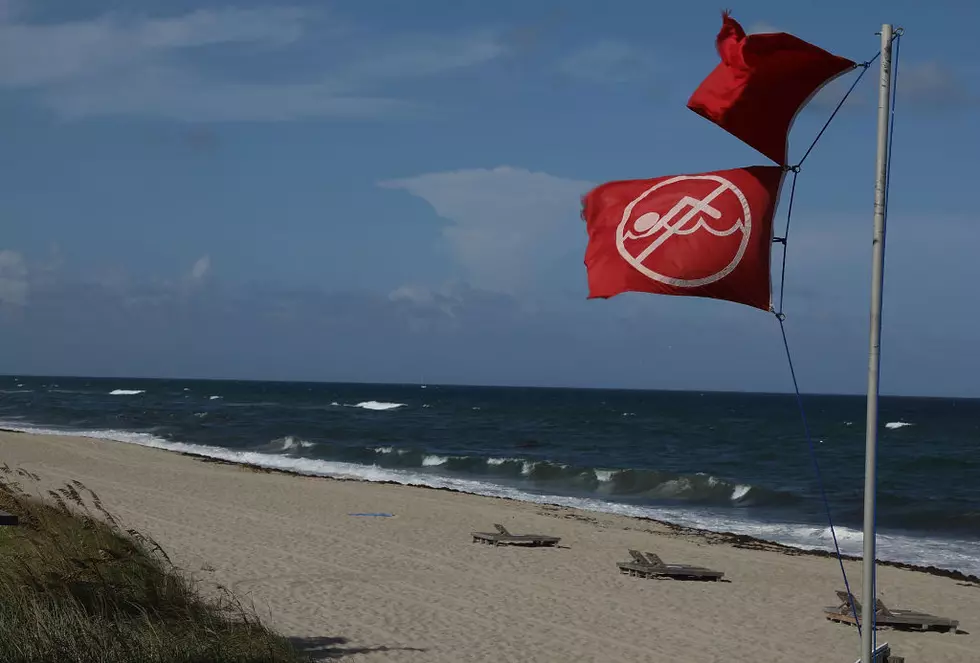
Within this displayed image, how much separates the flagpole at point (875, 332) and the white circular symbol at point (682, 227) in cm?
80

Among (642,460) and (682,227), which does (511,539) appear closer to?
(682,227)

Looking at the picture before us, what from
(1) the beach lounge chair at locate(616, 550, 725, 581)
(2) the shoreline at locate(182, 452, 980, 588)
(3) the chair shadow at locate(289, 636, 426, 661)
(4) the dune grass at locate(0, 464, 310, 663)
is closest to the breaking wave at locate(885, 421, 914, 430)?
(2) the shoreline at locate(182, 452, 980, 588)

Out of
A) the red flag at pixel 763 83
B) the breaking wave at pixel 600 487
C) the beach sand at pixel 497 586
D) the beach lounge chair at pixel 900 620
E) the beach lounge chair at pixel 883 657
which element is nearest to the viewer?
the red flag at pixel 763 83

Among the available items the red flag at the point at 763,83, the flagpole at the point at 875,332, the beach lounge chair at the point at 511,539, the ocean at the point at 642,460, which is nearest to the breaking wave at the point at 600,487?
the ocean at the point at 642,460

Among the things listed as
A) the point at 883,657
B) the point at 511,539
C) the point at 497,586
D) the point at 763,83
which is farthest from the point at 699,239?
the point at 511,539

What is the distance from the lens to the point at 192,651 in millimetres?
7809

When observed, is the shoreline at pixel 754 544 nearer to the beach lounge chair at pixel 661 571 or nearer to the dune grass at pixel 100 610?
the beach lounge chair at pixel 661 571

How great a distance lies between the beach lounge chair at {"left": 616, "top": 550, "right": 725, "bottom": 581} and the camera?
15.8 metres

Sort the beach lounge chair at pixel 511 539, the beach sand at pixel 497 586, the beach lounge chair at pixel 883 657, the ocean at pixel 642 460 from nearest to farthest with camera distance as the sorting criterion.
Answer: the beach lounge chair at pixel 883 657
the beach sand at pixel 497 586
the beach lounge chair at pixel 511 539
the ocean at pixel 642 460

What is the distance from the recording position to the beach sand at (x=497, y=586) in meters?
11.2

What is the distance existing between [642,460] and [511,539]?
30.6 metres

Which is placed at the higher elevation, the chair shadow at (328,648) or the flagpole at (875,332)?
the flagpole at (875,332)

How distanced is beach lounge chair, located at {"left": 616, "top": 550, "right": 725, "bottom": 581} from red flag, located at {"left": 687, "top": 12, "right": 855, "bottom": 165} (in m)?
9.71

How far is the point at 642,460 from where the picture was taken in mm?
48469
